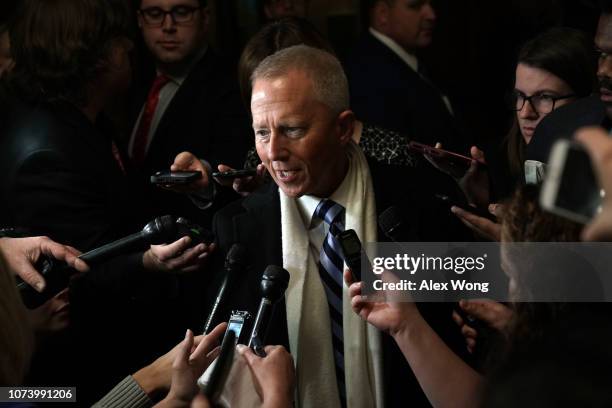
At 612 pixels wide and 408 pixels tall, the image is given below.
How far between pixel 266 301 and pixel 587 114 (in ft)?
3.07

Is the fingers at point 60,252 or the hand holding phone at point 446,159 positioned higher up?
the hand holding phone at point 446,159

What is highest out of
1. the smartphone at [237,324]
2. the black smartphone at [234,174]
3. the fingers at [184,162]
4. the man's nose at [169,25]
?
the man's nose at [169,25]

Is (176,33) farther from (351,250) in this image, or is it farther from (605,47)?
(351,250)

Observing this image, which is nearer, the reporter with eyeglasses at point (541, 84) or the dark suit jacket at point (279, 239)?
the dark suit jacket at point (279, 239)

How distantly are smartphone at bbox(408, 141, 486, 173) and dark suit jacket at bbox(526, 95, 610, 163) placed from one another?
24 centimetres

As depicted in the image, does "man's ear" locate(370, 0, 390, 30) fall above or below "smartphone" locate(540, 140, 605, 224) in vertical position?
below

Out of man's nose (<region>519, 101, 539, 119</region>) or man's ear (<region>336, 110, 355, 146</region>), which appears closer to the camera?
man's ear (<region>336, 110, 355, 146</region>)

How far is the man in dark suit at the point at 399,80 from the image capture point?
135 inches

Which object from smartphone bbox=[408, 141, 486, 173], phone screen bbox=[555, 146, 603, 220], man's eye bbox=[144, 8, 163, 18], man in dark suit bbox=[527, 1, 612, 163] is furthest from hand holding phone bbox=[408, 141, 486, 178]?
phone screen bbox=[555, 146, 603, 220]

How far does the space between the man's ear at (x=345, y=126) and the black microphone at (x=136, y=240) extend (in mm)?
461

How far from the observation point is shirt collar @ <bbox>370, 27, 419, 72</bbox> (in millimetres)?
3715

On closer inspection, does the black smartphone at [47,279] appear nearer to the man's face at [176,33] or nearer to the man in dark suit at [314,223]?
the man in dark suit at [314,223]

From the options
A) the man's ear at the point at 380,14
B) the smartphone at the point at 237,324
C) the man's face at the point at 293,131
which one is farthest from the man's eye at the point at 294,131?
the man's ear at the point at 380,14

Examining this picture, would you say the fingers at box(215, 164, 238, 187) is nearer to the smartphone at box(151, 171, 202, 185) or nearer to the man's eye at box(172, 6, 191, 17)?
the smartphone at box(151, 171, 202, 185)
